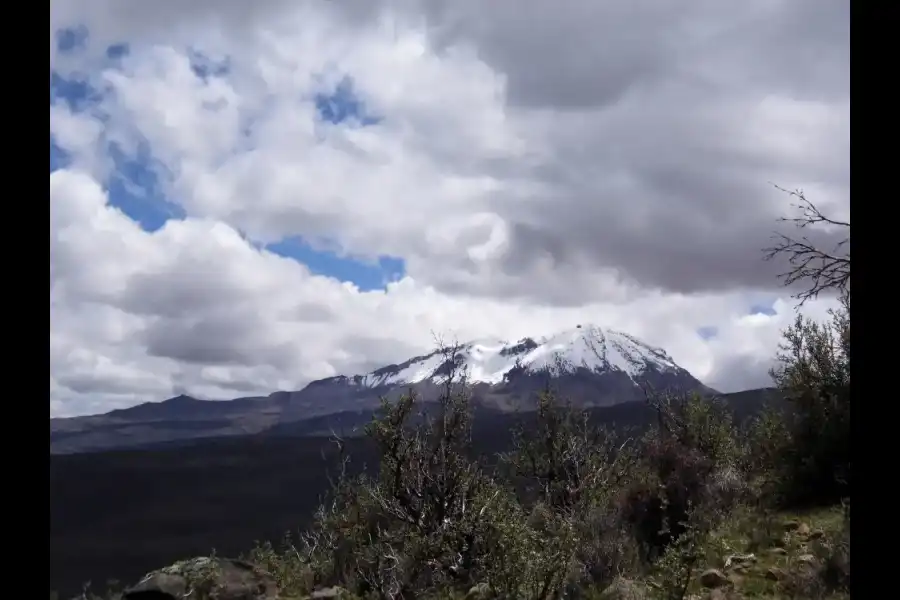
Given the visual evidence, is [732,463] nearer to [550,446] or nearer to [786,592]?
[550,446]

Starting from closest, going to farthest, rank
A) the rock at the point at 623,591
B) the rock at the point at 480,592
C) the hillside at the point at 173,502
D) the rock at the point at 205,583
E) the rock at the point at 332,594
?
the rock at the point at 623,591 → the rock at the point at 480,592 → the rock at the point at 205,583 → the rock at the point at 332,594 → the hillside at the point at 173,502

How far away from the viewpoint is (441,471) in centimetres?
1200

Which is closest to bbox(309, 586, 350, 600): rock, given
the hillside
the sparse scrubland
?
the sparse scrubland

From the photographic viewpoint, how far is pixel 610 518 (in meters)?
11.6

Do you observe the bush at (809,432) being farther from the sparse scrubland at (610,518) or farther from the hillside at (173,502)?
the hillside at (173,502)

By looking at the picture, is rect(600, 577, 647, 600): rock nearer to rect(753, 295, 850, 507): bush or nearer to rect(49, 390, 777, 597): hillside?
rect(753, 295, 850, 507): bush

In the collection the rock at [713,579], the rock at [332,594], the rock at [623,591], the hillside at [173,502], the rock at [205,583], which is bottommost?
the hillside at [173,502]

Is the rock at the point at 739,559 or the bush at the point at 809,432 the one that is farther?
the bush at the point at 809,432

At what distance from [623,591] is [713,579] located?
96 cm

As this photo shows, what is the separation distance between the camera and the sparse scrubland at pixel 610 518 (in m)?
8.13

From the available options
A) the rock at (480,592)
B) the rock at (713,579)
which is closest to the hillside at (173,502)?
the rock at (480,592)

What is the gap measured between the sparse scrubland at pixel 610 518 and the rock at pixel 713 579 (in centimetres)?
1

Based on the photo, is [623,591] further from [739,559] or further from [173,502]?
[173,502]
